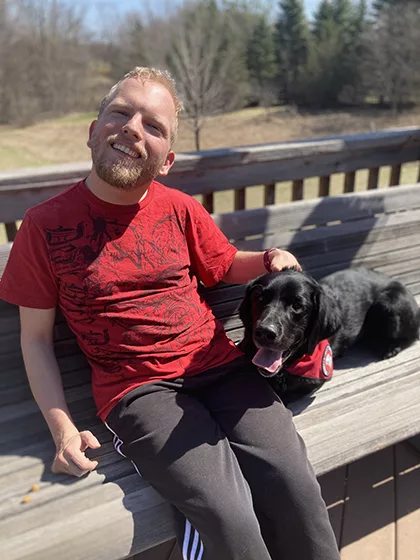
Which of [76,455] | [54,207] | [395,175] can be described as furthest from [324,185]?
[76,455]

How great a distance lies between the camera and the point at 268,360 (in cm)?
194

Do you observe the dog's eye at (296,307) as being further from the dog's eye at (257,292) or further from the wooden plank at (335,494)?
the wooden plank at (335,494)

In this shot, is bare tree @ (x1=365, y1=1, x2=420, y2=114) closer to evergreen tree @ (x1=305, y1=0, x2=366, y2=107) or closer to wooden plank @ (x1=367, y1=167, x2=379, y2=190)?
evergreen tree @ (x1=305, y1=0, x2=366, y2=107)

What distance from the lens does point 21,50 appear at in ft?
130

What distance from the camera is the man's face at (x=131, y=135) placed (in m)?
1.82

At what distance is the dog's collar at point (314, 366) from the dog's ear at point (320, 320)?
2.2 inches

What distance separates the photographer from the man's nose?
182cm

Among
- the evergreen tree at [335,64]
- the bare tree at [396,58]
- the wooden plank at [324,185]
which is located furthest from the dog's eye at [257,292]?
the evergreen tree at [335,64]

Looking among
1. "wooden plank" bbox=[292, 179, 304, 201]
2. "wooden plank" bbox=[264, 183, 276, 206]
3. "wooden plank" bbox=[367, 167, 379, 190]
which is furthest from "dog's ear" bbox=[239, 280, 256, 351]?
"wooden plank" bbox=[367, 167, 379, 190]

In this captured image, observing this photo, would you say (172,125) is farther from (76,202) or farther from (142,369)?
(142,369)

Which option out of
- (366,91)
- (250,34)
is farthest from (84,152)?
(250,34)

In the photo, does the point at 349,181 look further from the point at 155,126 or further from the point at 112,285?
the point at 112,285

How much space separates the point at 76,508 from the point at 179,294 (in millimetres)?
837

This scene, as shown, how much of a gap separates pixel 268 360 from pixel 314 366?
0.33 meters
